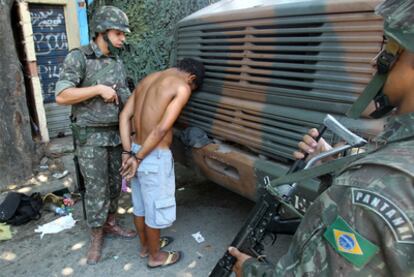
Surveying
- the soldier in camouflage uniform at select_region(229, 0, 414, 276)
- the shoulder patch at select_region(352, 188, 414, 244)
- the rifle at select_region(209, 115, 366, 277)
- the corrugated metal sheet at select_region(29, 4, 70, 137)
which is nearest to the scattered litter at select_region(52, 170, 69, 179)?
the corrugated metal sheet at select_region(29, 4, 70, 137)

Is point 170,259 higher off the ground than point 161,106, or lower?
lower

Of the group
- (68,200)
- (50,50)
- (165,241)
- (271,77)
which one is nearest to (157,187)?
(165,241)

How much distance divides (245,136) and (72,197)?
7.48ft

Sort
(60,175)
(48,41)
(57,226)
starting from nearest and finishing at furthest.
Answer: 1. (57,226)
2. (60,175)
3. (48,41)

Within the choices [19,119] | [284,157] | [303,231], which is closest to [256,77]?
[284,157]

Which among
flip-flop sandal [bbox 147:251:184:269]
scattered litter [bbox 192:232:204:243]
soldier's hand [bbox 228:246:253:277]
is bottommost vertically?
scattered litter [bbox 192:232:204:243]

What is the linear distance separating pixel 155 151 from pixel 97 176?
579 mm

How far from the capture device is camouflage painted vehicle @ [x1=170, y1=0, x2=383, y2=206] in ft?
6.57

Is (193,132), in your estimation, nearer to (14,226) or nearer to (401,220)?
(14,226)

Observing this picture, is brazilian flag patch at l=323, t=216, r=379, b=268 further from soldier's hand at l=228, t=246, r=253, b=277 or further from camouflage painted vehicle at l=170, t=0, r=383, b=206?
camouflage painted vehicle at l=170, t=0, r=383, b=206

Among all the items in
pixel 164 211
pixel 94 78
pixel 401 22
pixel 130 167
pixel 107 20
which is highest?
pixel 401 22

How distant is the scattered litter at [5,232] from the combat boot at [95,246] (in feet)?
2.62

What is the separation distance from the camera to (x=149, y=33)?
6043 millimetres

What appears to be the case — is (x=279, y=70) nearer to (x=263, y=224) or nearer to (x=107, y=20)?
(x=263, y=224)
